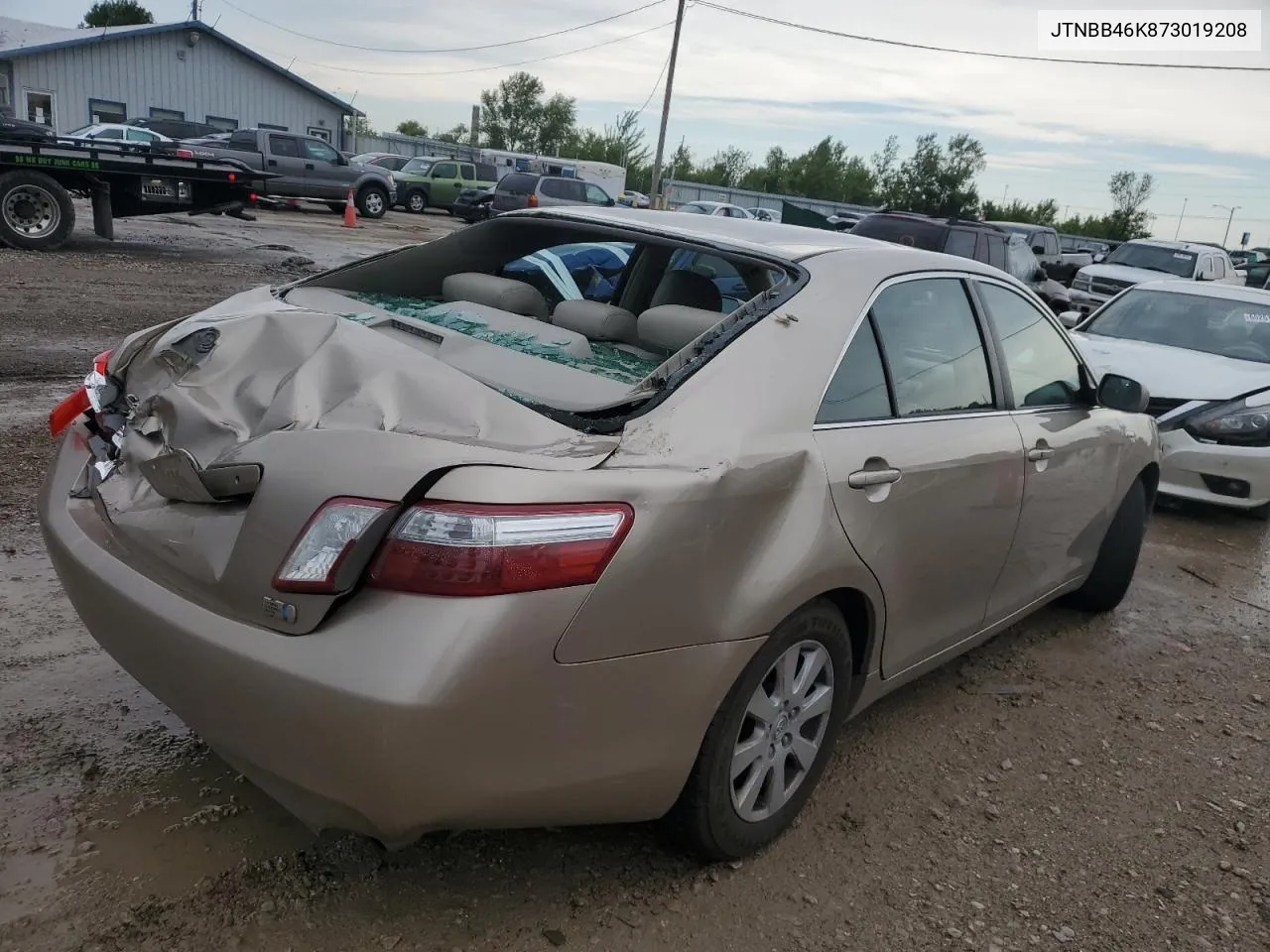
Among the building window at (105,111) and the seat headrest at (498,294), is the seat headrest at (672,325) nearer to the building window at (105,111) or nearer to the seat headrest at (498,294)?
the seat headrest at (498,294)

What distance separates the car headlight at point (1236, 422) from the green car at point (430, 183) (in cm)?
2706

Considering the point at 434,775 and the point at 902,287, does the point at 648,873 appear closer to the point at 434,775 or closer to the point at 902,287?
the point at 434,775

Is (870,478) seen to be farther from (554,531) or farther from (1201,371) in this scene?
(1201,371)

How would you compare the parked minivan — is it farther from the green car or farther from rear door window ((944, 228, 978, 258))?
rear door window ((944, 228, 978, 258))

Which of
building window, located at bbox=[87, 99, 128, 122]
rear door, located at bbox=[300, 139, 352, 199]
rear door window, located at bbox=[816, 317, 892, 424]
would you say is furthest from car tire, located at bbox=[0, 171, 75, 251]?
building window, located at bbox=[87, 99, 128, 122]

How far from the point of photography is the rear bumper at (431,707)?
1959 mm

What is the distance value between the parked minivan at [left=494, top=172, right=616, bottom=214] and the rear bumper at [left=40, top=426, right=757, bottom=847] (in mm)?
25569

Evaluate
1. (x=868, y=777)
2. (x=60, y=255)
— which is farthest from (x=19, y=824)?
(x=60, y=255)

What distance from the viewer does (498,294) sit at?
3.71m

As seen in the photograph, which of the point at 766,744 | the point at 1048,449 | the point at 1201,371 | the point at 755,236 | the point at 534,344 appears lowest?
the point at 766,744

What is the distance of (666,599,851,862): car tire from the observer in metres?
2.45

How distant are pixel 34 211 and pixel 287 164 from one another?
1324cm

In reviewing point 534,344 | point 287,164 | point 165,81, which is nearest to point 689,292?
point 534,344

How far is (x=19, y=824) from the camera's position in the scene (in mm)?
2555
